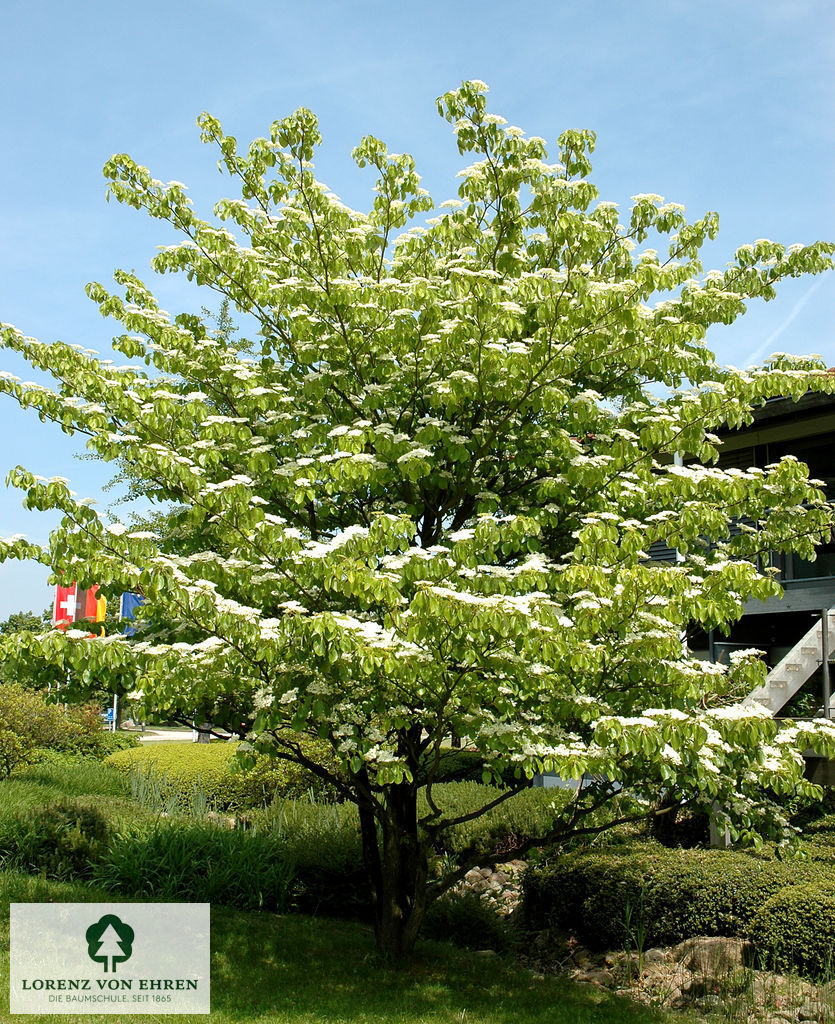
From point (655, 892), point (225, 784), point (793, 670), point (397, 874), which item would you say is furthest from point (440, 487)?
point (225, 784)

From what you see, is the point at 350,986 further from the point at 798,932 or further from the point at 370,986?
the point at 798,932

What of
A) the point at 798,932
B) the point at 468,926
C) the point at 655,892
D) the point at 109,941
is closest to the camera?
→ the point at 798,932

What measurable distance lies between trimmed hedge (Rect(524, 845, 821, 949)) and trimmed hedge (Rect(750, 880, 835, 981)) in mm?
180

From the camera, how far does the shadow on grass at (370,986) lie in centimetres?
736

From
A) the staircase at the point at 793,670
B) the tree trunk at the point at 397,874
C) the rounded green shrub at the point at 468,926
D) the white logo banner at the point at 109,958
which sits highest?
the staircase at the point at 793,670

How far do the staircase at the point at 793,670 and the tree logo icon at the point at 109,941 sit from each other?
805 centimetres

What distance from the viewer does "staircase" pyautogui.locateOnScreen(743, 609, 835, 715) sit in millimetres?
11945

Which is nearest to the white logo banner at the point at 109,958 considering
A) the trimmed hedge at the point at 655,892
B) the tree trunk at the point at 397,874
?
the tree trunk at the point at 397,874

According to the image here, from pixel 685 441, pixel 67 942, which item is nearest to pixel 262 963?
pixel 67 942

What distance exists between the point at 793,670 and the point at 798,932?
4.82m

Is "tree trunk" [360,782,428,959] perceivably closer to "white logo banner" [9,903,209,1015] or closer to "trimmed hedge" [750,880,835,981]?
"white logo banner" [9,903,209,1015]

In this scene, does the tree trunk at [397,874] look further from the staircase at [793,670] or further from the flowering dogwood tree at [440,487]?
the staircase at [793,670]

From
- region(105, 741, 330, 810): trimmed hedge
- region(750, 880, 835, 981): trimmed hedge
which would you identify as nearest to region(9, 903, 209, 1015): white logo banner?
region(105, 741, 330, 810): trimmed hedge

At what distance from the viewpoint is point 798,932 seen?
8.20 m
